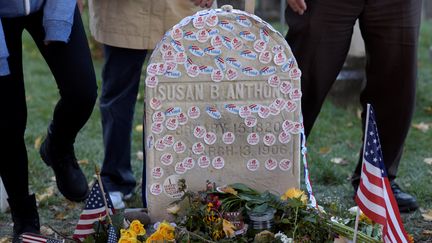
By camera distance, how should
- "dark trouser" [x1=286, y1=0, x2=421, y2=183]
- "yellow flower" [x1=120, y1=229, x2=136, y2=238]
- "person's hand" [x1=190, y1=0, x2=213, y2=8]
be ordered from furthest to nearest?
"dark trouser" [x1=286, y1=0, x2=421, y2=183] < "person's hand" [x1=190, y1=0, x2=213, y2=8] < "yellow flower" [x1=120, y1=229, x2=136, y2=238]

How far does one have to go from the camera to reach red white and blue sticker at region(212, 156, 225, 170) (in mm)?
3762

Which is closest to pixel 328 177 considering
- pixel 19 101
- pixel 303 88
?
pixel 303 88

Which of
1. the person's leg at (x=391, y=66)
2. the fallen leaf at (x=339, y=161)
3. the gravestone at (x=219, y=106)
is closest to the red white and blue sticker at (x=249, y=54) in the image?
the gravestone at (x=219, y=106)

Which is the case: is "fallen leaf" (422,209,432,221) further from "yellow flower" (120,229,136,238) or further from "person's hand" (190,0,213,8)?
"yellow flower" (120,229,136,238)

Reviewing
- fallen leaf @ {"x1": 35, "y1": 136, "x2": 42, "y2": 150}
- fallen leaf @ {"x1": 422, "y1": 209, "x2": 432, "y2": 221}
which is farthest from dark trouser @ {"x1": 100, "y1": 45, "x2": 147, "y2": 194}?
fallen leaf @ {"x1": 422, "y1": 209, "x2": 432, "y2": 221}

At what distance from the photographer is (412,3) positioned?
4211mm

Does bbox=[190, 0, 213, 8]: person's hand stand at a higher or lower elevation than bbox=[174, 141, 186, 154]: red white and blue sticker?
higher

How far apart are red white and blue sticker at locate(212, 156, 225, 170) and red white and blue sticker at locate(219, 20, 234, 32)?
567mm

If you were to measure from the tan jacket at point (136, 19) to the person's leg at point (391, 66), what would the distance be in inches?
37.4

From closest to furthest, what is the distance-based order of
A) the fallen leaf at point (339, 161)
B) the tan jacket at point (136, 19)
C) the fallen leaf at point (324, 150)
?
the tan jacket at point (136, 19) < the fallen leaf at point (339, 161) < the fallen leaf at point (324, 150)

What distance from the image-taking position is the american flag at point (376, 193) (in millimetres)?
3219

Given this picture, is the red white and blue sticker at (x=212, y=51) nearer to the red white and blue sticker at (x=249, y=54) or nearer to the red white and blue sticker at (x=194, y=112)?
the red white and blue sticker at (x=249, y=54)

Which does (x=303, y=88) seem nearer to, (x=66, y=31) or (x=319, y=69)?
(x=319, y=69)

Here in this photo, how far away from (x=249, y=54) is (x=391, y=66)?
3.11 ft
